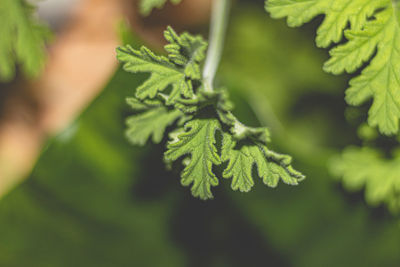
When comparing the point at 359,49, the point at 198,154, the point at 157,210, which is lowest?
the point at 157,210

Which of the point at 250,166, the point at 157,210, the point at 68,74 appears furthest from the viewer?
the point at 68,74

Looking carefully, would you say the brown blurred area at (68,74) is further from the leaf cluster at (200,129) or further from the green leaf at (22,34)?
the leaf cluster at (200,129)

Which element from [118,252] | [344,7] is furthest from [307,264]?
[344,7]

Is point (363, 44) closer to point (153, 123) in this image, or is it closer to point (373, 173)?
point (153, 123)

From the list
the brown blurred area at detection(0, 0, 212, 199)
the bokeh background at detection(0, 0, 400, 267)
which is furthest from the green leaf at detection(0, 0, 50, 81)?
the brown blurred area at detection(0, 0, 212, 199)

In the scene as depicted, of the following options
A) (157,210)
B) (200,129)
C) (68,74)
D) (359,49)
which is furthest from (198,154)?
(68,74)

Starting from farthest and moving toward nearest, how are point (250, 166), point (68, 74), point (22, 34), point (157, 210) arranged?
point (68, 74), point (157, 210), point (22, 34), point (250, 166)

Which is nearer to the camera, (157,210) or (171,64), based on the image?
(171,64)
